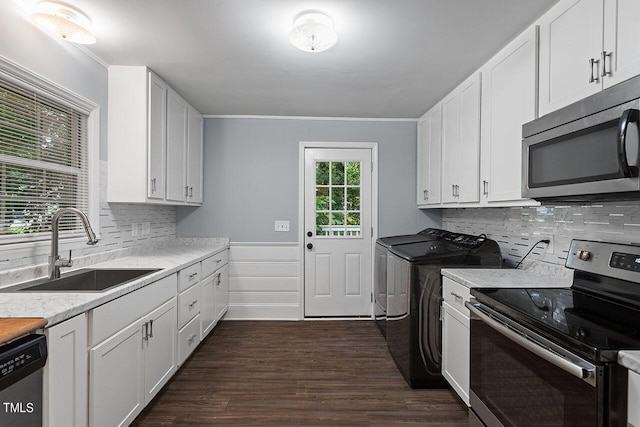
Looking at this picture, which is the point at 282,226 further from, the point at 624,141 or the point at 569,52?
the point at 624,141

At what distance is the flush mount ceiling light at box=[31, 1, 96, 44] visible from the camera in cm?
169

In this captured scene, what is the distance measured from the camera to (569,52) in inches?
62.0

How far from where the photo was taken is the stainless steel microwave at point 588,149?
1146 mm

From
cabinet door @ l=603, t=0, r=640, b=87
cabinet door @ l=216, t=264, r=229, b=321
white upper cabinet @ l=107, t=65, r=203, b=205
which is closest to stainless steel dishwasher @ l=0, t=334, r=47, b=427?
white upper cabinet @ l=107, t=65, r=203, b=205

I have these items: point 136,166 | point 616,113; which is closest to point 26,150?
point 136,166

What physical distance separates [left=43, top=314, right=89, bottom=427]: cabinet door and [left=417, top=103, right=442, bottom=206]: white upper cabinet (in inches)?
112

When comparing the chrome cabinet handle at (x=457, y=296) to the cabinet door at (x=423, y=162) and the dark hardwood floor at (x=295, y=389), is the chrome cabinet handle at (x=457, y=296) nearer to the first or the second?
the dark hardwood floor at (x=295, y=389)

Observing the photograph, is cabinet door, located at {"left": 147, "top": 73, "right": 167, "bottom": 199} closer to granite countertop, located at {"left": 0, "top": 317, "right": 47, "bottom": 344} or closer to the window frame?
the window frame

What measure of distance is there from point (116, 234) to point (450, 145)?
282 centimetres

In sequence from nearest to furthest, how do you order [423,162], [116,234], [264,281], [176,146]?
[116,234], [176,146], [423,162], [264,281]

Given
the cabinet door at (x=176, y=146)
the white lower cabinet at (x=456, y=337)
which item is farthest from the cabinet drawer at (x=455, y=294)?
the cabinet door at (x=176, y=146)

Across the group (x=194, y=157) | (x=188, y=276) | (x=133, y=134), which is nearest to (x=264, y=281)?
(x=188, y=276)

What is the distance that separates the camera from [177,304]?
2363mm

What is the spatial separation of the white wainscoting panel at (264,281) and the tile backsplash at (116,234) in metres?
0.75
